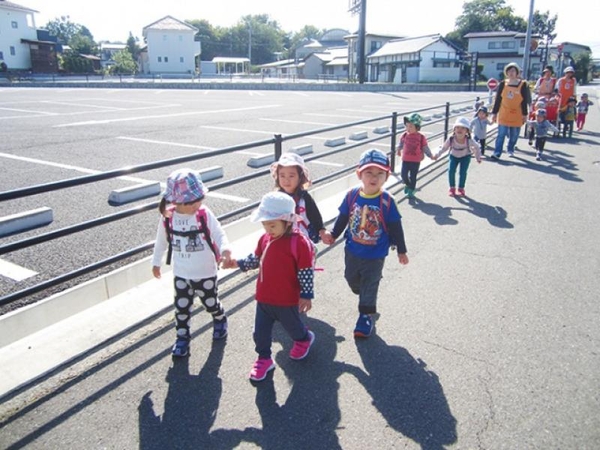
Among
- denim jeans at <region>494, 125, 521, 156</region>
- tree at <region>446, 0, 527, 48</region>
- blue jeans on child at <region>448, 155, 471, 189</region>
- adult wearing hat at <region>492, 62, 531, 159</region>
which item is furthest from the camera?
tree at <region>446, 0, 527, 48</region>

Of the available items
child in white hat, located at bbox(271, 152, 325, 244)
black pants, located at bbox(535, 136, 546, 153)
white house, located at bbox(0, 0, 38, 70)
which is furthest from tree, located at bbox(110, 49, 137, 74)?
child in white hat, located at bbox(271, 152, 325, 244)

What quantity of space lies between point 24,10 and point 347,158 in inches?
2842

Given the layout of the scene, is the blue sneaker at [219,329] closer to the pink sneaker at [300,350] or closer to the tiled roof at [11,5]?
the pink sneaker at [300,350]

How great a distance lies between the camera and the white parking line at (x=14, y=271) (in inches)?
169

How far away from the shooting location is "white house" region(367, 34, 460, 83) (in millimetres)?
53062

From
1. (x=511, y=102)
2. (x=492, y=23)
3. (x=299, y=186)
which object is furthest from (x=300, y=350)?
(x=492, y=23)

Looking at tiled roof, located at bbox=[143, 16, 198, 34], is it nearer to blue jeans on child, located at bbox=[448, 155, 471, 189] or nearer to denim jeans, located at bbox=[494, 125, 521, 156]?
denim jeans, located at bbox=[494, 125, 521, 156]

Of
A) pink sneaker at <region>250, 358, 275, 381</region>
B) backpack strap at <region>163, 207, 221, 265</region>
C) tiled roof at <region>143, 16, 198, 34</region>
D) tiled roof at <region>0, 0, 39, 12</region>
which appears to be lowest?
pink sneaker at <region>250, 358, 275, 381</region>

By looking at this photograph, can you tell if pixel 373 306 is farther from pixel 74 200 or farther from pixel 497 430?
pixel 74 200

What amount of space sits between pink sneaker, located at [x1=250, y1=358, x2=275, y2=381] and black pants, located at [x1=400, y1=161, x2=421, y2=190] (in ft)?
15.1

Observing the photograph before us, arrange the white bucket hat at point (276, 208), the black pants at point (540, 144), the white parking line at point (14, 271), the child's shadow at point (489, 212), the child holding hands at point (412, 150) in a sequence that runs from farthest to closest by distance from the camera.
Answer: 1. the black pants at point (540, 144)
2. the child holding hands at point (412, 150)
3. the child's shadow at point (489, 212)
4. the white parking line at point (14, 271)
5. the white bucket hat at point (276, 208)

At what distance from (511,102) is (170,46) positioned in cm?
7362

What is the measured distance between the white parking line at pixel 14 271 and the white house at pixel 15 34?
70583 millimetres

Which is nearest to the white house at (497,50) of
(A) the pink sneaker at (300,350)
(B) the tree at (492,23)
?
(B) the tree at (492,23)
